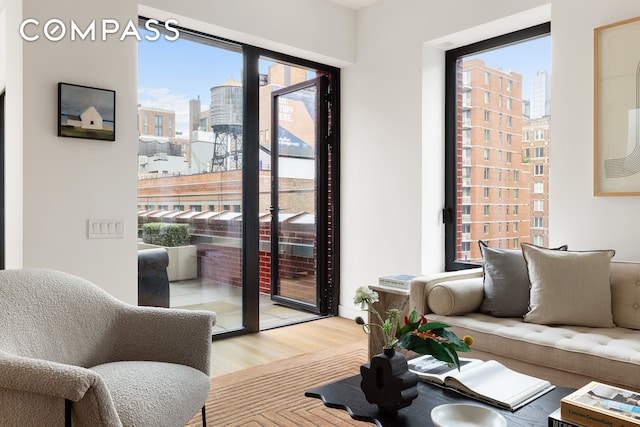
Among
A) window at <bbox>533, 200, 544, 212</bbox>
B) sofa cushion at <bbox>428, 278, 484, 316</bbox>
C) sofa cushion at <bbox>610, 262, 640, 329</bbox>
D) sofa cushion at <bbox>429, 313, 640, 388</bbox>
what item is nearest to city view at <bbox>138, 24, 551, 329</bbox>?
window at <bbox>533, 200, 544, 212</bbox>

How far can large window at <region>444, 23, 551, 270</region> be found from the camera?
3508 millimetres

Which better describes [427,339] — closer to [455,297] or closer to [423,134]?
[455,297]

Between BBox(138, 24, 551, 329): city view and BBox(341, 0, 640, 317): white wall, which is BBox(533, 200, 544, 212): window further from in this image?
BBox(341, 0, 640, 317): white wall

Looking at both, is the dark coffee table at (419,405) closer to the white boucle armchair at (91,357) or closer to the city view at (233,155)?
the white boucle armchair at (91,357)

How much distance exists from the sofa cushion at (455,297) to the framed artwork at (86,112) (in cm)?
215

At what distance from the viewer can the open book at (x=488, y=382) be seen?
1615mm

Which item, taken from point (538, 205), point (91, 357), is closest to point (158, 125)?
point (91, 357)

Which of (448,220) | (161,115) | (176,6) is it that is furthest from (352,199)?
(176,6)

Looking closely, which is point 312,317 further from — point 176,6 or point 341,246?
point 176,6

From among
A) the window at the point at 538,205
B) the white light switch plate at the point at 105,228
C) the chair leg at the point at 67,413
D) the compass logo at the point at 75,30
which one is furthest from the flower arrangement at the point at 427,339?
the compass logo at the point at 75,30

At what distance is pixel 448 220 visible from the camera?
4.09m

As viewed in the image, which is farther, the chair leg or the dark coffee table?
the dark coffee table

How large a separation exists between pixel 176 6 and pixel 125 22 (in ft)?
1.35

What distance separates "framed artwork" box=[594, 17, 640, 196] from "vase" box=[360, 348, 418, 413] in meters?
2.07
